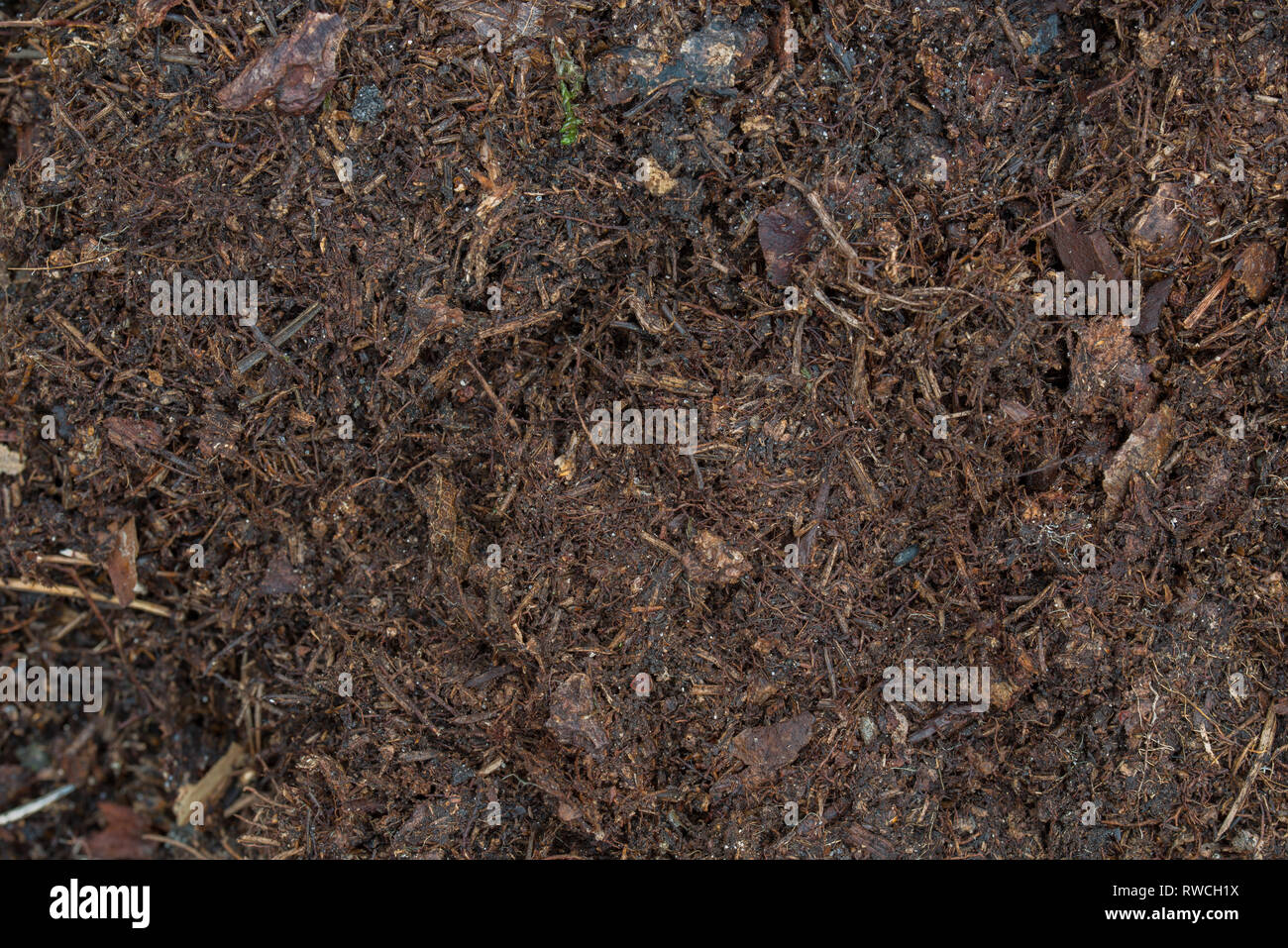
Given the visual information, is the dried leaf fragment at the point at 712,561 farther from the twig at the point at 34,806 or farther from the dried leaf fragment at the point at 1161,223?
the twig at the point at 34,806

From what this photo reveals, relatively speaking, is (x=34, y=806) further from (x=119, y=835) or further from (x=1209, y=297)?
(x=1209, y=297)

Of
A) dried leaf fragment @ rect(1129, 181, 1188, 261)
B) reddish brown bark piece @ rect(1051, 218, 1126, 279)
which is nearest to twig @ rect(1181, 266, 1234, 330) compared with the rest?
dried leaf fragment @ rect(1129, 181, 1188, 261)

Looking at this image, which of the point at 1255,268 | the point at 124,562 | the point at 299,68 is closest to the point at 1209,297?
the point at 1255,268

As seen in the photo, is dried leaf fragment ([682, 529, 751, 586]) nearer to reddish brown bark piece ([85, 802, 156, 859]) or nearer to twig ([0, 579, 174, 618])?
twig ([0, 579, 174, 618])

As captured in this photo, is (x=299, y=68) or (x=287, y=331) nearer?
(x=299, y=68)

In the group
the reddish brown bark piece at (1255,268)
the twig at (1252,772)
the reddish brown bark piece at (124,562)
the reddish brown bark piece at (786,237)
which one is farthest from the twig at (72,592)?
the reddish brown bark piece at (1255,268)
